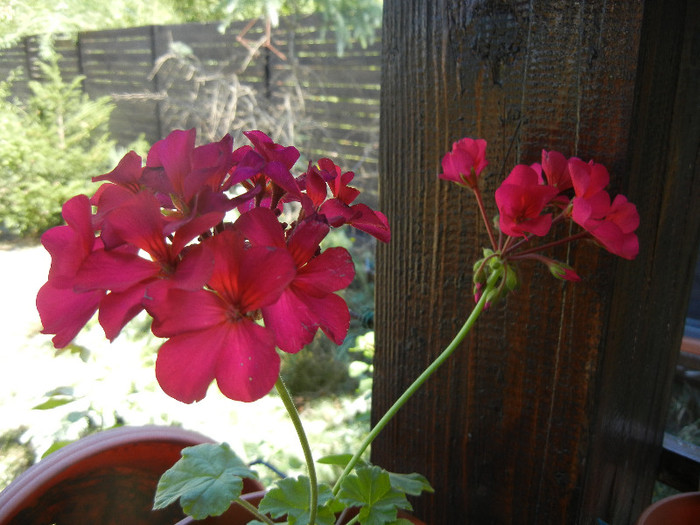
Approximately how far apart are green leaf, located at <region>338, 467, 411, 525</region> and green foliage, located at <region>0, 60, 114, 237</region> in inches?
85.5

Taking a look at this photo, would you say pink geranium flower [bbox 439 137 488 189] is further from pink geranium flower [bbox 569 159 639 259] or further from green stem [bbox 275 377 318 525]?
green stem [bbox 275 377 318 525]

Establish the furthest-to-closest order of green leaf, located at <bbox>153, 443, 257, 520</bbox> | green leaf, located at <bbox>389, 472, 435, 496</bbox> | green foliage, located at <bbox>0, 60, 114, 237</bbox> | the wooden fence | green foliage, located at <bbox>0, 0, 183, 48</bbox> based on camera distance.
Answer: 1. the wooden fence
2. green foliage, located at <bbox>0, 60, 114, 237</bbox>
3. green foliage, located at <bbox>0, 0, 183, 48</bbox>
4. green leaf, located at <bbox>389, 472, 435, 496</bbox>
5. green leaf, located at <bbox>153, 443, 257, 520</bbox>

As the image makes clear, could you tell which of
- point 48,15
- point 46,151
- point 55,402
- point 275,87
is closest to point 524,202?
point 55,402

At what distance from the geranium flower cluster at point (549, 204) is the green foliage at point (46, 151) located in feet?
7.34

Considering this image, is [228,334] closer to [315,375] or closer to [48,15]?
[48,15]

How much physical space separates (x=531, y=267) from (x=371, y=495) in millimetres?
313

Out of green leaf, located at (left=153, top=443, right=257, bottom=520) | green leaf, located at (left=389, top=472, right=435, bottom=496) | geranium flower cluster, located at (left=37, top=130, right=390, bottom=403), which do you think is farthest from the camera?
green leaf, located at (left=389, top=472, right=435, bottom=496)

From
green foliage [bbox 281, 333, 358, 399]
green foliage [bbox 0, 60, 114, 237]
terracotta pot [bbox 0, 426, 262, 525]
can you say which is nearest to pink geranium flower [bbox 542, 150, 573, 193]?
terracotta pot [bbox 0, 426, 262, 525]

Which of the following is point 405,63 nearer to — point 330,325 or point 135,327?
point 330,325

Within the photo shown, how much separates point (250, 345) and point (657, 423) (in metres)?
0.78

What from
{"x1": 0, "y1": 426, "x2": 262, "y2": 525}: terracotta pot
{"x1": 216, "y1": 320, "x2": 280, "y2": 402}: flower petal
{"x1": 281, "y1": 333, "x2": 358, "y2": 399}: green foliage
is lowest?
{"x1": 281, "y1": 333, "x2": 358, "y2": 399}: green foliage

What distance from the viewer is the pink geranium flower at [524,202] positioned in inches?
20.5

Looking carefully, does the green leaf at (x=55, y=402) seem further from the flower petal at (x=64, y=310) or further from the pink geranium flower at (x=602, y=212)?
the pink geranium flower at (x=602, y=212)

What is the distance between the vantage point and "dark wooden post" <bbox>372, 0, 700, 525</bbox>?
1.89 ft
